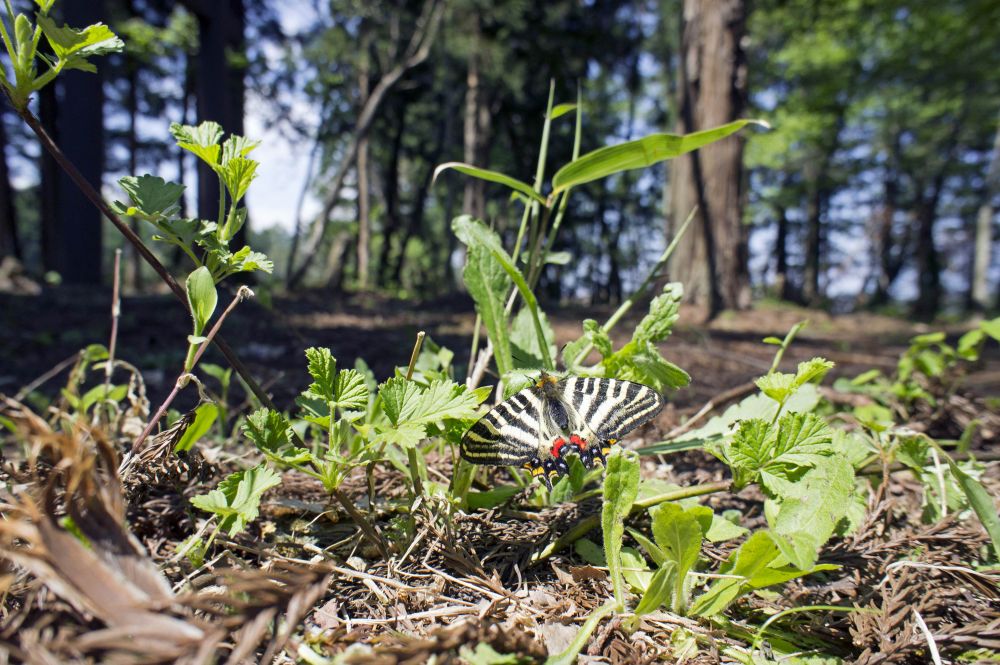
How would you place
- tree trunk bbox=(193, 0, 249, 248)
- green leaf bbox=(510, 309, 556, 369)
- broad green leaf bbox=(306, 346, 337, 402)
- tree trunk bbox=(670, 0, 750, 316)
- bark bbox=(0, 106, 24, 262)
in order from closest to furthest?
broad green leaf bbox=(306, 346, 337, 402) < green leaf bbox=(510, 309, 556, 369) < tree trunk bbox=(193, 0, 249, 248) < tree trunk bbox=(670, 0, 750, 316) < bark bbox=(0, 106, 24, 262)

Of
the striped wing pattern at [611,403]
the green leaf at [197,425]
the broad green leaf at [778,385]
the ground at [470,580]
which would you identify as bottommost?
the ground at [470,580]

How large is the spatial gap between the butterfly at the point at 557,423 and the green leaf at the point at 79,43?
738 millimetres

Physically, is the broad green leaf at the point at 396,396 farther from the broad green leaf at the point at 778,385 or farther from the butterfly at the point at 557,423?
the broad green leaf at the point at 778,385

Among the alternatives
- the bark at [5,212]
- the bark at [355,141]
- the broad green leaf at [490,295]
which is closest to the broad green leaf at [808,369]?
the broad green leaf at [490,295]

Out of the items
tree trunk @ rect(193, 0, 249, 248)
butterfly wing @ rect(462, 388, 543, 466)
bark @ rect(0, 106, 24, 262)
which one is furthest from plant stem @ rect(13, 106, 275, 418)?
bark @ rect(0, 106, 24, 262)

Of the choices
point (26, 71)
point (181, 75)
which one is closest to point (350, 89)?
point (181, 75)

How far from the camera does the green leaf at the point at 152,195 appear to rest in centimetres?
79

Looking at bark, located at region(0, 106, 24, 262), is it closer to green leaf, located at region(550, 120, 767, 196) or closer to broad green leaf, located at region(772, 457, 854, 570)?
green leaf, located at region(550, 120, 767, 196)

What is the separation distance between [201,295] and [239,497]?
0.98ft

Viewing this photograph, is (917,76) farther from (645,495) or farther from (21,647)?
(21,647)

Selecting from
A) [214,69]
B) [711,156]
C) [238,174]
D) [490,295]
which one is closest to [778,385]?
[490,295]

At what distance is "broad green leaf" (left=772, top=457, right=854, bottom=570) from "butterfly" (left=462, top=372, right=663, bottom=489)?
235mm

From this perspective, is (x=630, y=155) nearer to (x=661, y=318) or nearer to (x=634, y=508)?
(x=661, y=318)

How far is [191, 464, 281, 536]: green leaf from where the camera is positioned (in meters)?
0.75
